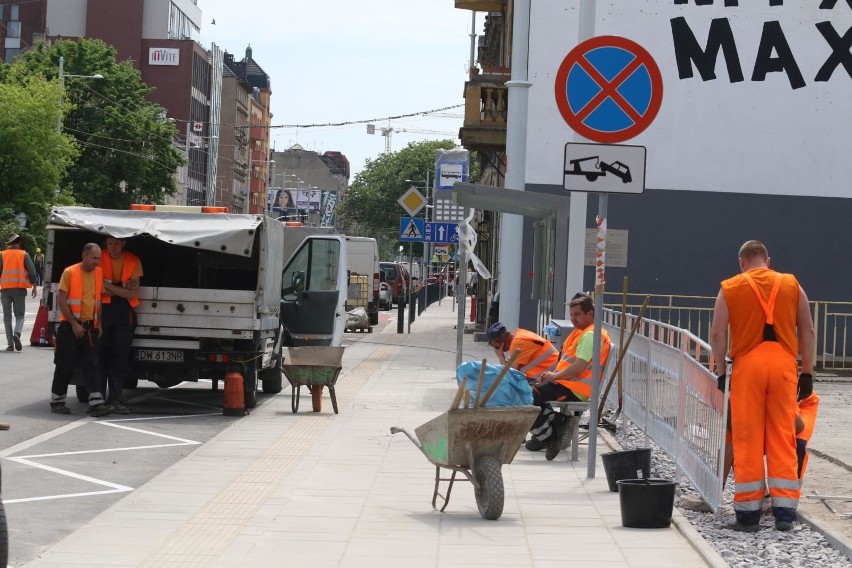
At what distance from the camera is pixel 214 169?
122250mm

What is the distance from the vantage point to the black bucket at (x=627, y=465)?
31.4ft

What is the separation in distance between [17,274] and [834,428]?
44.9 ft

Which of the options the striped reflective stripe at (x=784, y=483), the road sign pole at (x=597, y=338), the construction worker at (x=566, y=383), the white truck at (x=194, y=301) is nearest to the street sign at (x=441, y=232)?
the white truck at (x=194, y=301)

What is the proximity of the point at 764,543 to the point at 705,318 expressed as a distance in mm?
17683

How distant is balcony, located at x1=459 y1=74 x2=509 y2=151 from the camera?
3028 cm

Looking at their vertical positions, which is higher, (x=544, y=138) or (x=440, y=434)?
(x=544, y=138)

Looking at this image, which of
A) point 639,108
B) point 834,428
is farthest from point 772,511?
point 834,428

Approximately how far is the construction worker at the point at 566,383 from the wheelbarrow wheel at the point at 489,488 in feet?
10.2

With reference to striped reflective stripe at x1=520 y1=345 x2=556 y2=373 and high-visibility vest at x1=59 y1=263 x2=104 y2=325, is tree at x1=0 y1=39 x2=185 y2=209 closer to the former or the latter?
high-visibility vest at x1=59 y1=263 x2=104 y2=325

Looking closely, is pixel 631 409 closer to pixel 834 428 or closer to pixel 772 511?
pixel 834 428

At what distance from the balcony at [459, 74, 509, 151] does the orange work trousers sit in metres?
21.6

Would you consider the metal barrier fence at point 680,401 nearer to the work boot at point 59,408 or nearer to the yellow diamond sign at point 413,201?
the work boot at point 59,408

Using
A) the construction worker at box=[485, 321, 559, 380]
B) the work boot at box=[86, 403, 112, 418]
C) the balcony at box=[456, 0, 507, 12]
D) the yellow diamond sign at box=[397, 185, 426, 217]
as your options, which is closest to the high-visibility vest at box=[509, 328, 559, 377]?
the construction worker at box=[485, 321, 559, 380]

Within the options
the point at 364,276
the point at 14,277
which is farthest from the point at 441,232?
the point at 14,277
